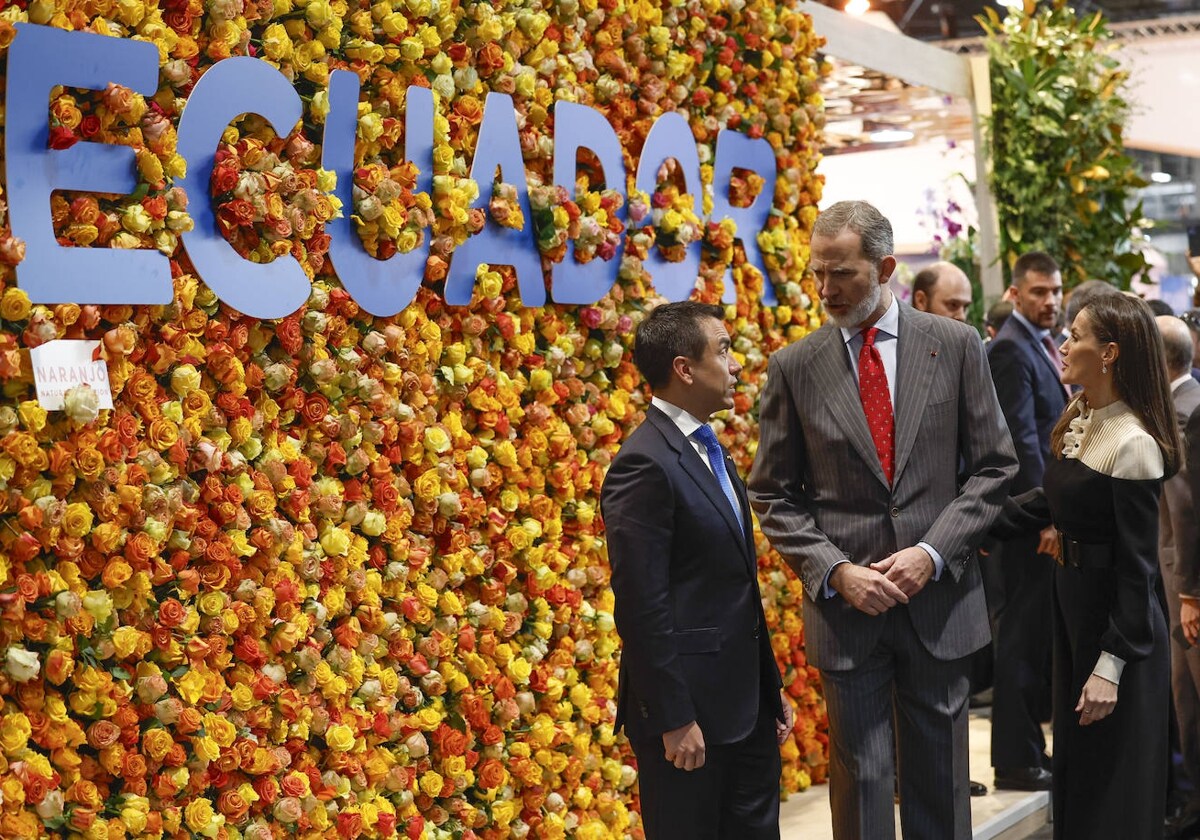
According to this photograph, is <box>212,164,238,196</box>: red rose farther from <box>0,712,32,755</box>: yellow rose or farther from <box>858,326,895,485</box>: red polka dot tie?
<box>858,326,895,485</box>: red polka dot tie

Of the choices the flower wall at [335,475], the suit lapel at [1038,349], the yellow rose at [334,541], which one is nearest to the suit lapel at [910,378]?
the flower wall at [335,475]

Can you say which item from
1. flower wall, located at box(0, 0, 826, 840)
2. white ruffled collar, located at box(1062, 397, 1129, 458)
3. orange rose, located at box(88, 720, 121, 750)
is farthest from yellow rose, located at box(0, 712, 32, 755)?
white ruffled collar, located at box(1062, 397, 1129, 458)

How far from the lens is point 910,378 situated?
334 centimetres

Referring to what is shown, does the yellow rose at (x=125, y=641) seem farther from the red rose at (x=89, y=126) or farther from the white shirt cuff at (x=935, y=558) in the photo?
the white shirt cuff at (x=935, y=558)

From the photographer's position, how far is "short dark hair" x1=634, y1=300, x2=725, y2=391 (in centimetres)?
307

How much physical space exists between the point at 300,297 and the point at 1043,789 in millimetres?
3281

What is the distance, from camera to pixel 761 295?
16.5 ft

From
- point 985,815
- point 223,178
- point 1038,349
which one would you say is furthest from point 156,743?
point 1038,349

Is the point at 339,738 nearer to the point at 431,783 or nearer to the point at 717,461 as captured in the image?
the point at 431,783

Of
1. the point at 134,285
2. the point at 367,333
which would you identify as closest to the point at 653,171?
the point at 367,333

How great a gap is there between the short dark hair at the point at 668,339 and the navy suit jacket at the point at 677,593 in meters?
0.09

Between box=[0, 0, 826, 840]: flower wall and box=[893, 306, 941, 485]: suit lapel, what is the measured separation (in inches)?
43.4

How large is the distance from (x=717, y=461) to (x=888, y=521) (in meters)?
0.48

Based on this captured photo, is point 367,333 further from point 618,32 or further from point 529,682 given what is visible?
point 618,32
